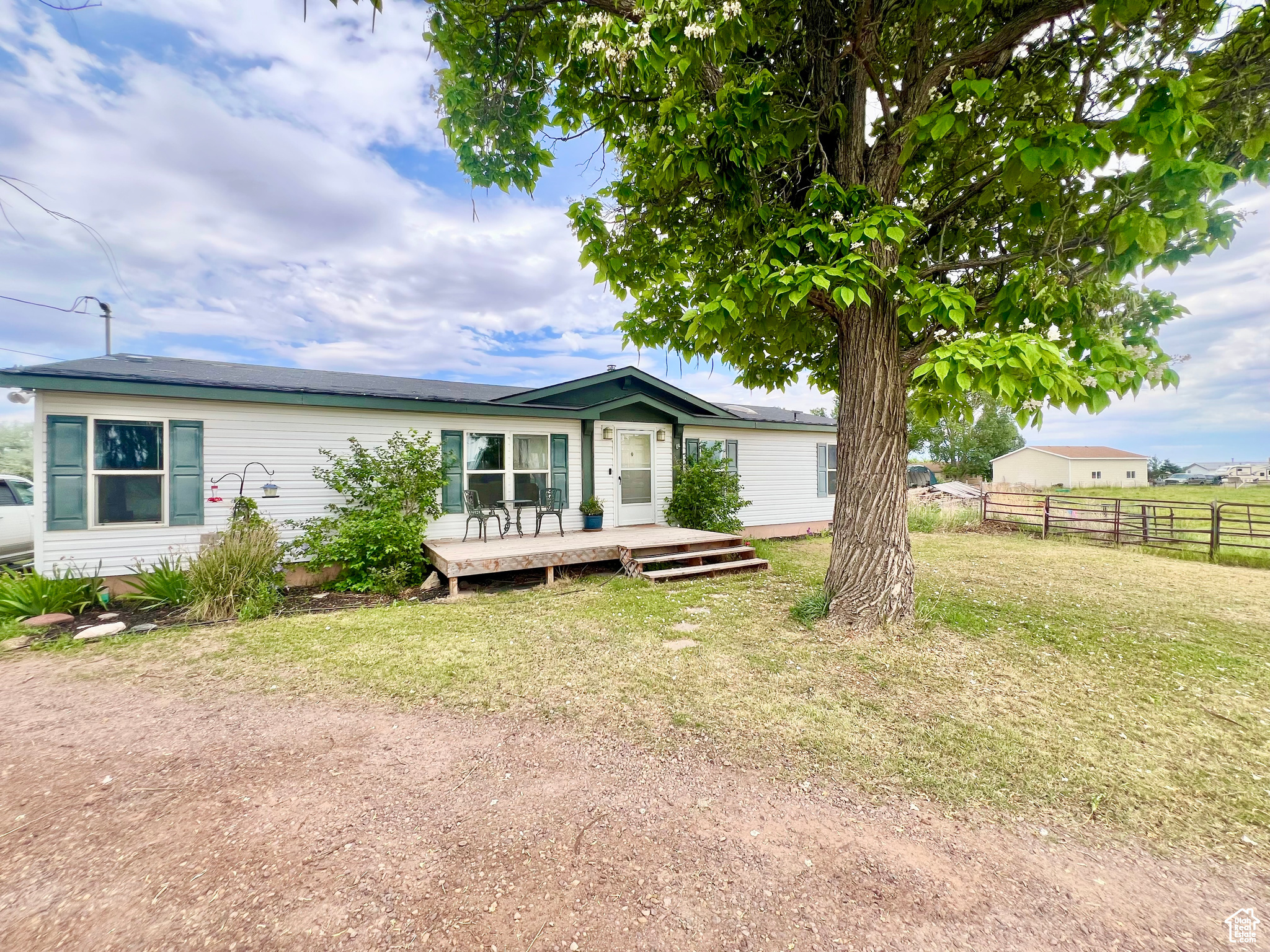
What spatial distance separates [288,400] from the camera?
698 centimetres

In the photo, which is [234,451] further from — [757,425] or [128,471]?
[757,425]

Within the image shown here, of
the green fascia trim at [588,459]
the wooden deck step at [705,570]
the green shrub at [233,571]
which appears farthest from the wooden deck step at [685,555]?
the green shrub at [233,571]

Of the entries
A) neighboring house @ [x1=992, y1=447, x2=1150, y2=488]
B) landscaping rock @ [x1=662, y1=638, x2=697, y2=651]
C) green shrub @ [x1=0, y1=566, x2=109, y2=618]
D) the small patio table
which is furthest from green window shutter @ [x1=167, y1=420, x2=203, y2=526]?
neighboring house @ [x1=992, y1=447, x2=1150, y2=488]

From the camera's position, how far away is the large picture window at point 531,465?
29.1 ft

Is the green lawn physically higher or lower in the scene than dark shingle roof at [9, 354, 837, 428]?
lower

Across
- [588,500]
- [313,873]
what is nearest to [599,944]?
[313,873]

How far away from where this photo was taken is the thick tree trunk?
15.1 ft

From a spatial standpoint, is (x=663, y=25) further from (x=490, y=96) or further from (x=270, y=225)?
(x=270, y=225)

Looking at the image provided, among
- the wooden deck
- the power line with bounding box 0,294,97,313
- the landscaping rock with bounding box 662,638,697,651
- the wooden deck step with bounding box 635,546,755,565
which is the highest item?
the power line with bounding box 0,294,97,313

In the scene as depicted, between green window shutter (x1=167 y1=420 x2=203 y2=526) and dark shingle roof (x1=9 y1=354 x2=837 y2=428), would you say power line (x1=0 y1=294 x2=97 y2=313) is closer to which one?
dark shingle roof (x1=9 y1=354 x2=837 y2=428)

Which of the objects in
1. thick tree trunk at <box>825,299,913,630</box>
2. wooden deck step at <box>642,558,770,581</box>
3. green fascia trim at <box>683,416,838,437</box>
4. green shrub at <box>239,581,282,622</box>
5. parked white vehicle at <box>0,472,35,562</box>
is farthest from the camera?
green fascia trim at <box>683,416,838,437</box>

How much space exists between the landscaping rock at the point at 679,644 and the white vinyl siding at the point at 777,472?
666 centimetres

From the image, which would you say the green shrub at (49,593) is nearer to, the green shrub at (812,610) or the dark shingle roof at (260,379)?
the dark shingle roof at (260,379)

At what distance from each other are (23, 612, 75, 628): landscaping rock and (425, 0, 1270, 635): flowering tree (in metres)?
6.58
